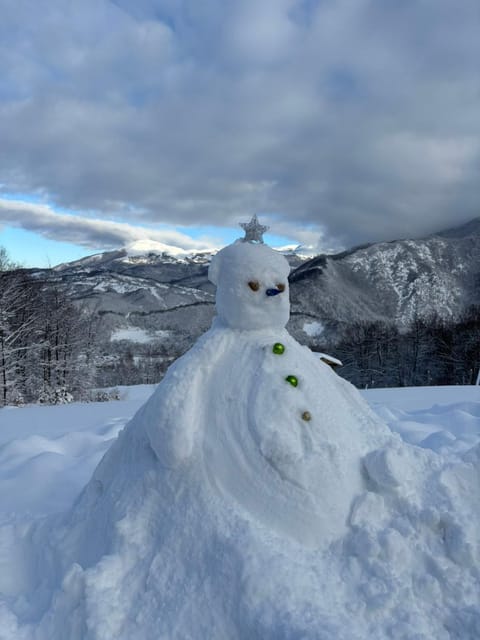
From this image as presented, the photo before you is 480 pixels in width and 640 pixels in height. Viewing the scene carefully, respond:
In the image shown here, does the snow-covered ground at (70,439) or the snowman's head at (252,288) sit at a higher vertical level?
the snowman's head at (252,288)

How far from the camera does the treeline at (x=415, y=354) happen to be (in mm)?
25625

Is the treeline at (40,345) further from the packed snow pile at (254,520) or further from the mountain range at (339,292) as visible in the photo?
the mountain range at (339,292)

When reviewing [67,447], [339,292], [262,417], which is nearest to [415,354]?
[67,447]

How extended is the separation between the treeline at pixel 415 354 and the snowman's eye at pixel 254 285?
2448 cm

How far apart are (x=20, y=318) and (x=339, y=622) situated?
17.7m

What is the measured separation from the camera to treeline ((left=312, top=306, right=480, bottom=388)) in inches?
1009

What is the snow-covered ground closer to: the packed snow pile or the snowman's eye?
the packed snow pile

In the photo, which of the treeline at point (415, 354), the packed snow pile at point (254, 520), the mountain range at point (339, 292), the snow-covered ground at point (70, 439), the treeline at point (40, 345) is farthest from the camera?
the mountain range at point (339, 292)

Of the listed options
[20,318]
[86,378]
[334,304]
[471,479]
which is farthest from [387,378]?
[334,304]

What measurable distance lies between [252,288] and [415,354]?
28.6m

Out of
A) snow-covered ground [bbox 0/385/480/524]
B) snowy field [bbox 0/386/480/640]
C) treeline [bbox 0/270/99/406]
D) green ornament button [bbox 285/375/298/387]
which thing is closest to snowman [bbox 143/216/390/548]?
green ornament button [bbox 285/375/298/387]

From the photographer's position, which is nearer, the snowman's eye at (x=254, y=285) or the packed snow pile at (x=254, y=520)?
the packed snow pile at (x=254, y=520)

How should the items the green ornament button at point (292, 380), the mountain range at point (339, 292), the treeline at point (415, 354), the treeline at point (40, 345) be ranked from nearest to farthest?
the green ornament button at point (292, 380) < the treeline at point (40, 345) < the treeline at point (415, 354) < the mountain range at point (339, 292)

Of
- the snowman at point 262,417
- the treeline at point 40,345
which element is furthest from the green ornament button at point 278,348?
the treeline at point 40,345
